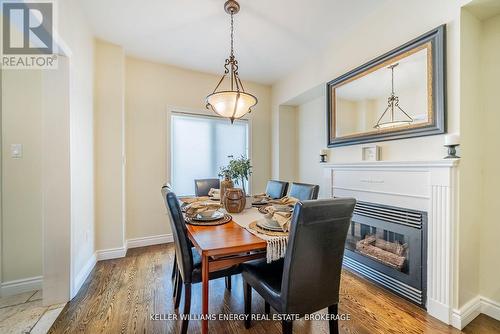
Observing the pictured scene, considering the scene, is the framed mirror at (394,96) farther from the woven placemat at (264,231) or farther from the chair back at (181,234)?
the chair back at (181,234)

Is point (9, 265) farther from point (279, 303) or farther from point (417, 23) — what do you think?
point (417, 23)

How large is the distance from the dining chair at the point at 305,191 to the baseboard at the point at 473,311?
1.31 meters

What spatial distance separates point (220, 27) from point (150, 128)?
68.7 inches

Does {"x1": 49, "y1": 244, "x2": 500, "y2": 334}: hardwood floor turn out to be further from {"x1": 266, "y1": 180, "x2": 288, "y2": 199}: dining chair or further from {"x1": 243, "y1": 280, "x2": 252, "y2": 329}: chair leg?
{"x1": 266, "y1": 180, "x2": 288, "y2": 199}: dining chair

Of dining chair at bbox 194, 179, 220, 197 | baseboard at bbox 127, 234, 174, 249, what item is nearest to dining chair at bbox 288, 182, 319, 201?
dining chair at bbox 194, 179, 220, 197

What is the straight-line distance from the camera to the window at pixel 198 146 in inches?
140

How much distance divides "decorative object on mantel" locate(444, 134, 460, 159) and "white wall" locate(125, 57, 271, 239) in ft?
10.3

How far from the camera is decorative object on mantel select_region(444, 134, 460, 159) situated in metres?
1.59

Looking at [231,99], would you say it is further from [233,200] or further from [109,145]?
[109,145]

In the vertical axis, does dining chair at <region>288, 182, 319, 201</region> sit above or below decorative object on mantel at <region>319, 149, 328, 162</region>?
below

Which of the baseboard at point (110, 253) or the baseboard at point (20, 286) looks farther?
the baseboard at point (110, 253)

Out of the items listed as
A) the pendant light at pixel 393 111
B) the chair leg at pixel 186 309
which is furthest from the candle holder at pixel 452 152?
the chair leg at pixel 186 309

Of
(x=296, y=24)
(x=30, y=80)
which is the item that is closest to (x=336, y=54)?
(x=296, y=24)

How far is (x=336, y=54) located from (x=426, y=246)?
232 cm
